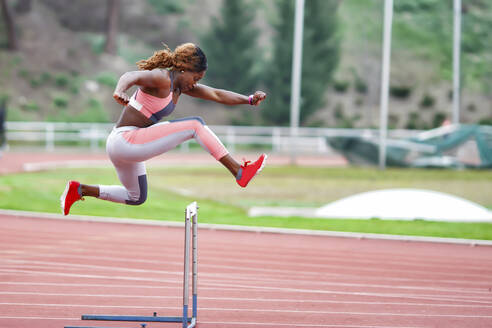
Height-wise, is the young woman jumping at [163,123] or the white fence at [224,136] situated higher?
the white fence at [224,136]

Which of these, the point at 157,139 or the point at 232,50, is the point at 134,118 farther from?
the point at 232,50

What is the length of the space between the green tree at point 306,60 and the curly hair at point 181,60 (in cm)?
4637

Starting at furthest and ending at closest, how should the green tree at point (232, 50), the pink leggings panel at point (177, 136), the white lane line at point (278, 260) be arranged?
the green tree at point (232, 50) → the white lane line at point (278, 260) → the pink leggings panel at point (177, 136)

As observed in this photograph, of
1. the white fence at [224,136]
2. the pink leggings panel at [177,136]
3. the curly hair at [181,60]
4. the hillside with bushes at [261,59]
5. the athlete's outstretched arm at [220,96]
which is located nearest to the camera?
the pink leggings panel at [177,136]

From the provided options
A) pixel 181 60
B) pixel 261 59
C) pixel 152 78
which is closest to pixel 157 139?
pixel 152 78

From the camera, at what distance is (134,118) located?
6516 millimetres

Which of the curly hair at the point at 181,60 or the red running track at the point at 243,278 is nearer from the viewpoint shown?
the curly hair at the point at 181,60

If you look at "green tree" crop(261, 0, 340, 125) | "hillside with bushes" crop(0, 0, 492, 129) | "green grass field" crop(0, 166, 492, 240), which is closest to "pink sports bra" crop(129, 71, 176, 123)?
"green grass field" crop(0, 166, 492, 240)

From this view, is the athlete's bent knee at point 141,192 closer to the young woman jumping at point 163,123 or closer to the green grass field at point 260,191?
the young woman jumping at point 163,123

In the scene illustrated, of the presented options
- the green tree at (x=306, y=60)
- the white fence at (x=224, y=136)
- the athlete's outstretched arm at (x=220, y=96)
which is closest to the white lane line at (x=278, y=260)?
the athlete's outstretched arm at (x=220, y=96)

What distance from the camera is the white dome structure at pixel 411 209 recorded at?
14945mm

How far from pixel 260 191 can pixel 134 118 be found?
1423cm

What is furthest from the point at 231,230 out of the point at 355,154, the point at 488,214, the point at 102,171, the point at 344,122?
the point at 344,122

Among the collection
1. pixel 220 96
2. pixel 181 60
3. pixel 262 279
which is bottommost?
pixel 262 279
